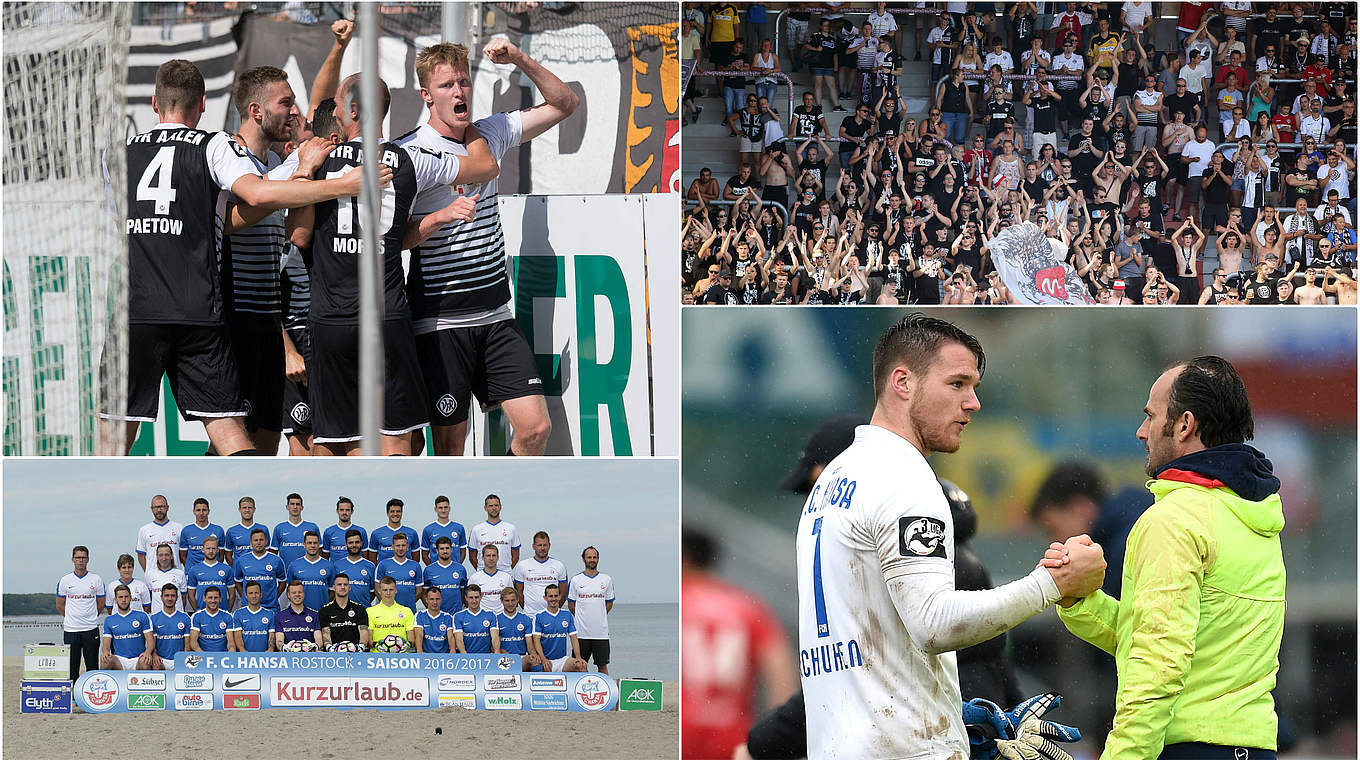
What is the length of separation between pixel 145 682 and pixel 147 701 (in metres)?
0.10

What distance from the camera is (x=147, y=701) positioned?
6539mm

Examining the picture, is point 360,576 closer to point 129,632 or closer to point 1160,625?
point 129,632

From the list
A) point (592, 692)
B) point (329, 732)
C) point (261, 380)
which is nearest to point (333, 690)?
point (329, 732)

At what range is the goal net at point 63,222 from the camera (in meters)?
6.58

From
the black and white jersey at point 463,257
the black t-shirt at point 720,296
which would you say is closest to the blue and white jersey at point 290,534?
the black and white jersey at point 463,257

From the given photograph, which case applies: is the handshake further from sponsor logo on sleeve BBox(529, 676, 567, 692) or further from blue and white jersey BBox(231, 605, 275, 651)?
blue and white jersey BBox(231, 605, 275, 651)

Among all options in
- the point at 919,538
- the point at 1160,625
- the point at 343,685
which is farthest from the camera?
the point at 343,685

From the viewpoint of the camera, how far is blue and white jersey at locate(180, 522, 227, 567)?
651 centimetres

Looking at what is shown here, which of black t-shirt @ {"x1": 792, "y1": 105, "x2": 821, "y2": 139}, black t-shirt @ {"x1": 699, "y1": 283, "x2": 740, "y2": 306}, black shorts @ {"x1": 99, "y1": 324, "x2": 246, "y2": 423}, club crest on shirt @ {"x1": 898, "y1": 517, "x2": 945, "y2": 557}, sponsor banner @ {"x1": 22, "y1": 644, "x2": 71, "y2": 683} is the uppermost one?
black t-shirt @ {"x1": 792, "y1": 105, "x2": 821, "y2": 139}

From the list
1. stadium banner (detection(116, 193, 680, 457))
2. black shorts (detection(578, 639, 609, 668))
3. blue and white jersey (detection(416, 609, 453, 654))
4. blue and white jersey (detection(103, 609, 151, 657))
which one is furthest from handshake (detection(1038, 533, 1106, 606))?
blue and white jersey (detection(103, 609, 151, 657))

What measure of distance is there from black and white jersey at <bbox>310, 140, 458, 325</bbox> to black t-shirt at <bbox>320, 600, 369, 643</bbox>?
1.50 meters

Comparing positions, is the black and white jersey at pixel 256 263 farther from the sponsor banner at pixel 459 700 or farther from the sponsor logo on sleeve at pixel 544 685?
the sponsor logo on sleeve at pixel 544 685

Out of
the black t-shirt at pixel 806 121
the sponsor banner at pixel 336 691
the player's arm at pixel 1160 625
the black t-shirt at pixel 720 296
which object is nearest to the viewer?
the player's arm at pixel 1160 625

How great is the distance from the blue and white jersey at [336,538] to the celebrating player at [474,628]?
615mm
